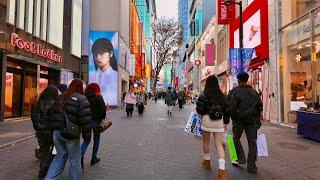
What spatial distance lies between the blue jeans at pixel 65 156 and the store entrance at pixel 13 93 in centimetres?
1474

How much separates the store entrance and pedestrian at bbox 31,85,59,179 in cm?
1304

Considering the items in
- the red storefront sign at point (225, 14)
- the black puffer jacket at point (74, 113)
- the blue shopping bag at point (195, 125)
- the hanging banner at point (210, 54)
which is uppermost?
the red storefront sign at point (225, 14)

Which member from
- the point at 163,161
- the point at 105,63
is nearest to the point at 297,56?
the point at 163,161

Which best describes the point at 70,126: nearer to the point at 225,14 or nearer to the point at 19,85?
the point at 19,85

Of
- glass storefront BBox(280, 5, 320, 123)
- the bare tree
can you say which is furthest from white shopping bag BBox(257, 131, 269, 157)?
the bare tree

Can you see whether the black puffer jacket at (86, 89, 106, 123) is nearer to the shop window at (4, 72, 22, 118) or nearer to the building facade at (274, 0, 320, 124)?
Answer: the building facade at (274, 0, 320, 124)

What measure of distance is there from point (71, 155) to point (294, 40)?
50.3 ft

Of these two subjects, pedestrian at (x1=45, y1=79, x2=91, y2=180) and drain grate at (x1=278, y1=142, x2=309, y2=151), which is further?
drain grate at (x1=278, y1=142, x2=309, y2=151)

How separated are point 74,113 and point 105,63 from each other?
3384 cm

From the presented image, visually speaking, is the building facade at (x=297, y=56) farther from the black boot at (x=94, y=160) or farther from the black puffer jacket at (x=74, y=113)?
the black puffer jacket at (x=74, y=113)

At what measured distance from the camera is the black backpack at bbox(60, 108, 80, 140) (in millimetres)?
5841

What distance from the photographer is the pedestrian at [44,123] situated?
7414 mm

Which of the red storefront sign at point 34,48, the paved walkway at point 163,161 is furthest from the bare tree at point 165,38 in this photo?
Result: the paved walkway at point 163,161

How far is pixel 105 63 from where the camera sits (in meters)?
39.4
